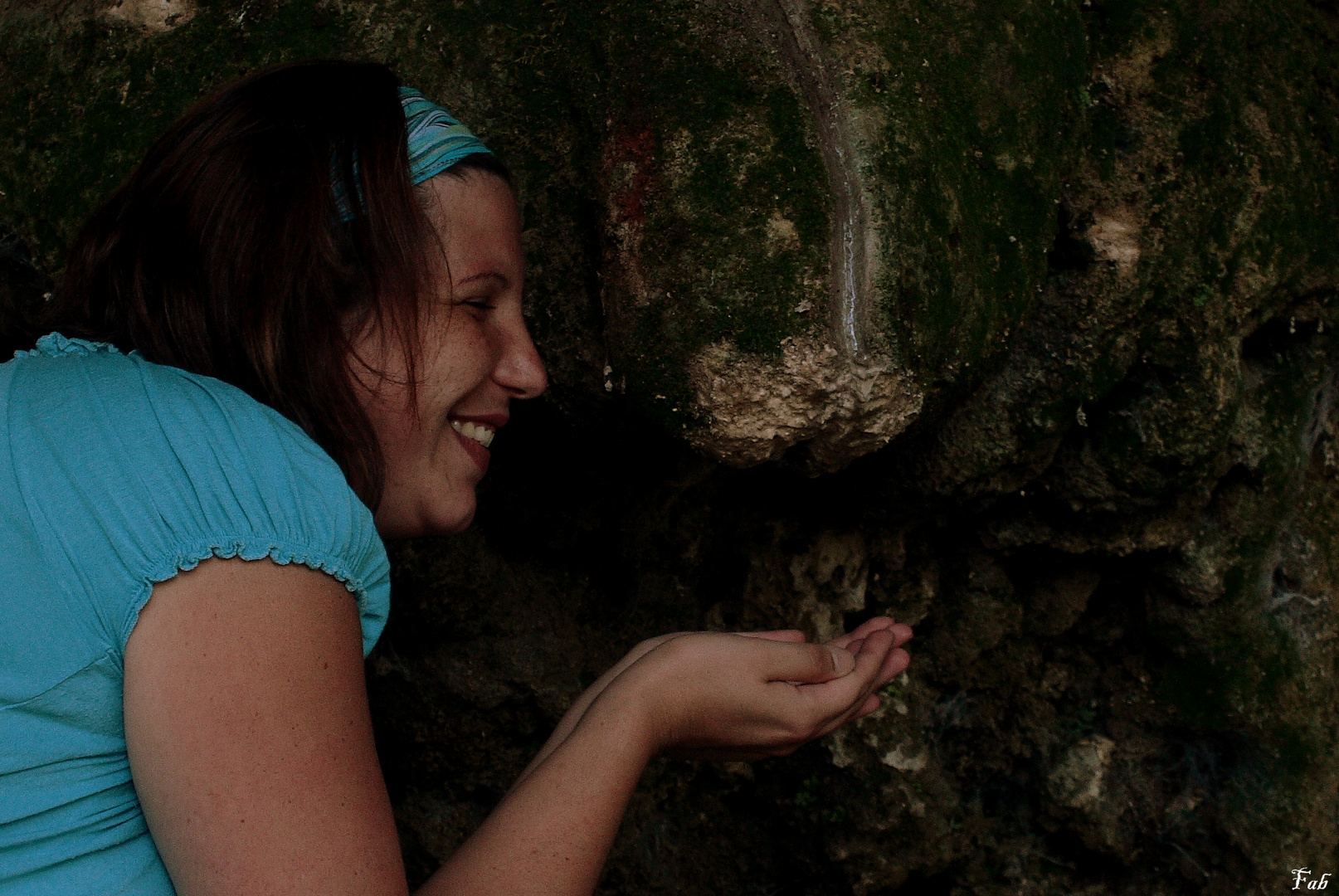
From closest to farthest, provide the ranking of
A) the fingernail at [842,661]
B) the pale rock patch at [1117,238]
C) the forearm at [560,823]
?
the forearm at [560,823], the fingernail at [842,661], the pale rock patch at [1117,238]

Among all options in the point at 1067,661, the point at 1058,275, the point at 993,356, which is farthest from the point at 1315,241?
the point at 1067,661

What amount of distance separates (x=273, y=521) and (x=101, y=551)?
148 millimetres

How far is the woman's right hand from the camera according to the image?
1385 mm

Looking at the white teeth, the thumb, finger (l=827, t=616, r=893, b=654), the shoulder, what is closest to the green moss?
finger (l=827, t=616, r=893, b=654)

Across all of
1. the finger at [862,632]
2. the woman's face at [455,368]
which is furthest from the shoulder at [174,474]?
the finger at [862,632]

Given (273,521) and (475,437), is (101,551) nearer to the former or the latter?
(273,521)

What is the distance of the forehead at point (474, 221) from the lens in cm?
140

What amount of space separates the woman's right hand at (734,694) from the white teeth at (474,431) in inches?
13.4

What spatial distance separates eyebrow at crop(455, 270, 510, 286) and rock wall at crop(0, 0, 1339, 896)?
0.38 metres

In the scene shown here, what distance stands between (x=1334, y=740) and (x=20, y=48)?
2810 millimetres

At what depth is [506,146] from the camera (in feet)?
6.68

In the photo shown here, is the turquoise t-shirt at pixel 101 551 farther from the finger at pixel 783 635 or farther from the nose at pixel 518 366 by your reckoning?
the finger at pixel 783 635

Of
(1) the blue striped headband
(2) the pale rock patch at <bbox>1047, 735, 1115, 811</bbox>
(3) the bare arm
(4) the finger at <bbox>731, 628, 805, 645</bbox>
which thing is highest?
(1) the blue striped headband

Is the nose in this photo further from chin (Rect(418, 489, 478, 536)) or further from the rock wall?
the rock wall
